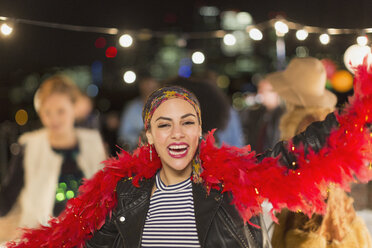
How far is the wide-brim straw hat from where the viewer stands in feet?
13.9

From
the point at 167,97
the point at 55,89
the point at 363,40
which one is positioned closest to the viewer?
the point at 167,97

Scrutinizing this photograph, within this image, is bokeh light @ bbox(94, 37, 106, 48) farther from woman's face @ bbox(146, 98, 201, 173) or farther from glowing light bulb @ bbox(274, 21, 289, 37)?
woman's face @ bbox(146, 98, 201, 173)

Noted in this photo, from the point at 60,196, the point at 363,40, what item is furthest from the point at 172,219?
the point at 363,40

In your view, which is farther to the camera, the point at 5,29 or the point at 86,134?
the point at 86,134

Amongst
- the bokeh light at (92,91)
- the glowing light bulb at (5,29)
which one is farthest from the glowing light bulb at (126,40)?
the bokeh light at (92,91)

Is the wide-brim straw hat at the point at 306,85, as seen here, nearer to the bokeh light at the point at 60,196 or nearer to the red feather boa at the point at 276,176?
the red feather boa at the point at 276,176

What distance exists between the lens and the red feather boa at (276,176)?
2719 mm

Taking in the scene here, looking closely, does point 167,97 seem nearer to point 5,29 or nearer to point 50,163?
point 5,29

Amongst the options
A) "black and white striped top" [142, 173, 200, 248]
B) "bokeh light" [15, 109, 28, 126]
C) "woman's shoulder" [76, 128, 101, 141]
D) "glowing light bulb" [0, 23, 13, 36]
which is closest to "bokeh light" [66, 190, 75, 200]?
"woman's shoulder" [76, 128, 101, 141]

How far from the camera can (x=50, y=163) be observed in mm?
6078

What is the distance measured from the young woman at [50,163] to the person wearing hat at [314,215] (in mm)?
2621

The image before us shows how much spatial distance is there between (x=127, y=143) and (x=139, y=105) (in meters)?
0.57

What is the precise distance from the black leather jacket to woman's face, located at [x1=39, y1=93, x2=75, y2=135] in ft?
10.8

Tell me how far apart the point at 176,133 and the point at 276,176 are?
58 centimetres
